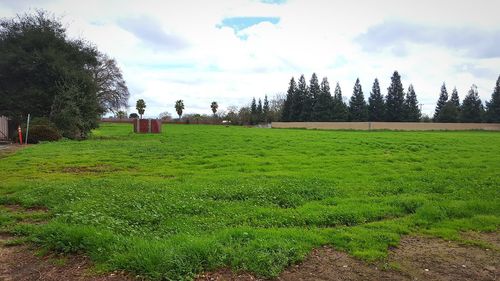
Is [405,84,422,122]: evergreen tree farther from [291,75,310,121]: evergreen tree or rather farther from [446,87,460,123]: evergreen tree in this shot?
[291,75,310,121]: evergreen tree

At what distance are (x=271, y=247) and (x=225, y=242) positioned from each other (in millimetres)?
621

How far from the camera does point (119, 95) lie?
60.0m

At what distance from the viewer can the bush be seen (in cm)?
2339

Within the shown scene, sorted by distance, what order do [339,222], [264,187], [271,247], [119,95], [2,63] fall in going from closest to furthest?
[271,247]
[339,222]
[264,187]
[2,63]
[119,95]

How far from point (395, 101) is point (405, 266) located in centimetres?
8101

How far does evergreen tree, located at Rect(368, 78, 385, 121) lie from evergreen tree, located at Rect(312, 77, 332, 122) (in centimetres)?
997

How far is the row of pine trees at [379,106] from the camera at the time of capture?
244 feet

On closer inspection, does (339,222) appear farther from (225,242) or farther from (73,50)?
(73,50)

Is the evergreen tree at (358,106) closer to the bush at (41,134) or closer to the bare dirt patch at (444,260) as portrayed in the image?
the bush at (41,134)

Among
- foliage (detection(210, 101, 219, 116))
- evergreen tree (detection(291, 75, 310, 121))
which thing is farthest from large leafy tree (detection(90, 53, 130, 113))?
foliage (detection(210, 101, 219, 116))

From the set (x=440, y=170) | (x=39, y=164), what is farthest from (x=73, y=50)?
(x=440, y=170)

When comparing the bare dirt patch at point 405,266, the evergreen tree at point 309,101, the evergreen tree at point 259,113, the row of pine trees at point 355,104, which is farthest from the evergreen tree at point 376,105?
the bare dirt patch at point 405,266

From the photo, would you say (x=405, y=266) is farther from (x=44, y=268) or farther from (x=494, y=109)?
(x=494, y=109)

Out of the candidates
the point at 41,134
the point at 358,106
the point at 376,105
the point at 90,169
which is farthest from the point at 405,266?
the point at 376,105
